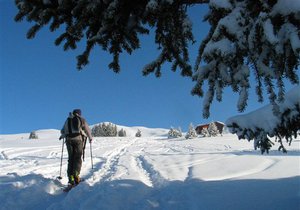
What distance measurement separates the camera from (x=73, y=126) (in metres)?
8.17

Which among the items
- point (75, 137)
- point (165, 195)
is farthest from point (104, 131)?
point (165, 195)

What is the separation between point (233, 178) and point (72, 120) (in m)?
3.97

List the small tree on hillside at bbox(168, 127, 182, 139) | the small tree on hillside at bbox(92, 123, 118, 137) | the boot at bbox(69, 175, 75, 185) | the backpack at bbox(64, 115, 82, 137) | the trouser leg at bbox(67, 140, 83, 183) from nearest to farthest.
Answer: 1. the boot at bbox(69, 175, 75, 185)
2. the trouser leg at bbox(67, 140, 83, 183)
3. the backpack at bbox(64, 115, 82, 137)
4. the small tree on hillside at bbox(168, 127, 182, 139)
5. the small tree on hillside at bbox(92, 123, 118, 137)

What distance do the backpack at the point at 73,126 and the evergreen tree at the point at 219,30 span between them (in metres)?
3.23

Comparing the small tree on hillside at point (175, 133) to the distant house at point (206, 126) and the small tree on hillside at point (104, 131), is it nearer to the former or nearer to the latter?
the distant house at point (206, 126)

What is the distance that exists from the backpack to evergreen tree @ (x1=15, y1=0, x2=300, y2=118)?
3230 millimetres

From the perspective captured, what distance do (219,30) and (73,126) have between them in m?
5.63

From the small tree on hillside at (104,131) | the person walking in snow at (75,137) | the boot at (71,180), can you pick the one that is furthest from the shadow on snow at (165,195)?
the small tree on hillside at (104,131)

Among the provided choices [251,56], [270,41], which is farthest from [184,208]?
[270,41]

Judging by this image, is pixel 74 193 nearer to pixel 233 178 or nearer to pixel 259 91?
pixel 233 178

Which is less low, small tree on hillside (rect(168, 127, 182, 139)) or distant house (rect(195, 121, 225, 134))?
distant house (rect(195, 121, 225, 134))

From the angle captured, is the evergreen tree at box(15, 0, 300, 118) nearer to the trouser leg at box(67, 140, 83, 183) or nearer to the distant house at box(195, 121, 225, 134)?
the trouser leg at box(67, 140, 83, 183)

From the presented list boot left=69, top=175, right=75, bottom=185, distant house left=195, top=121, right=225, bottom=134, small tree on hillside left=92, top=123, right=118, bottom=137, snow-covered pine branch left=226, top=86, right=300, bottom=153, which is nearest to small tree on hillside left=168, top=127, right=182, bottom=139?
distant house left=195, top=121, right=225, bottom=134

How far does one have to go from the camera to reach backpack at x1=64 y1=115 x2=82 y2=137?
8141 millimetres
